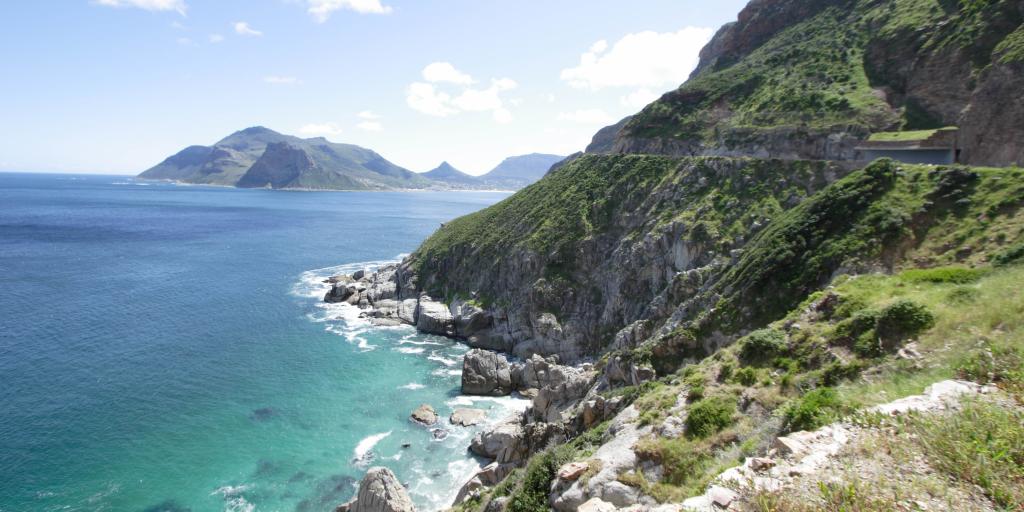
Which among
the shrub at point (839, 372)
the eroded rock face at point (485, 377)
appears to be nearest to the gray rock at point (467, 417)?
the eroded rock face at point (485, 377)

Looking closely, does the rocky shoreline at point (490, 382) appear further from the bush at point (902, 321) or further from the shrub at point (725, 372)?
the bush at point (902, 321)

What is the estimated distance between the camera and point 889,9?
70.4 meters

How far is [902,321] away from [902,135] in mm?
39413

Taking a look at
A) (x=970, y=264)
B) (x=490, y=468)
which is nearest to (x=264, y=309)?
(x=490, y=468)

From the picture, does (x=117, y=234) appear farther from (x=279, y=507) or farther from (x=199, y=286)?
(x=279, y=507)

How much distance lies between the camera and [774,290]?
32.8m

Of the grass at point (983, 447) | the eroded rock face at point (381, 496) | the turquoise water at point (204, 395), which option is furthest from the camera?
the turquoise water at point (204, 395)

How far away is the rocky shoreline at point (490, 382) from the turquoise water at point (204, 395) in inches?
92.4

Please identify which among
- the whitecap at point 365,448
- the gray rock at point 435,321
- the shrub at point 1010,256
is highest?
the shrub at point 1010,256

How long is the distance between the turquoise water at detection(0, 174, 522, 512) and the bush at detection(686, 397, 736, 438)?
23.4m

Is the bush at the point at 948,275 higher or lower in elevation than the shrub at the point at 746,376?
higher

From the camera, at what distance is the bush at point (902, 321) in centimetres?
1911

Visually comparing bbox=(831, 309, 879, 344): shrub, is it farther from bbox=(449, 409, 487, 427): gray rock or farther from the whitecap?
the whitecap

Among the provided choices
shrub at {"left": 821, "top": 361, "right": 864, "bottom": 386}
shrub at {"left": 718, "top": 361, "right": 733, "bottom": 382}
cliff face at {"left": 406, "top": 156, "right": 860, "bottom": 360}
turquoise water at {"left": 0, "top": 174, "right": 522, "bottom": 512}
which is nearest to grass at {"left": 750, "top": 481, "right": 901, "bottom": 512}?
shrub at {"left": 821, "top": 361, "right": 864, "bottom": 386}
